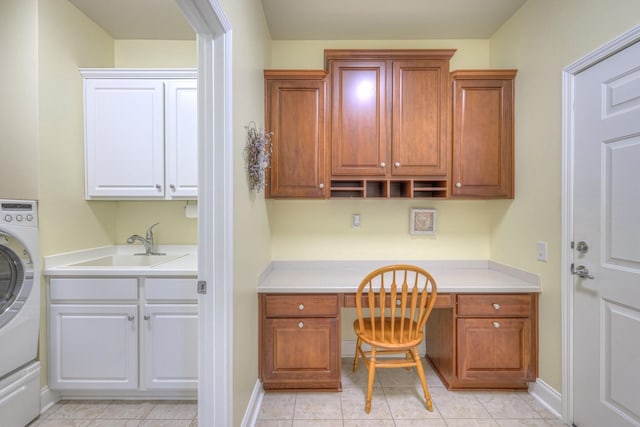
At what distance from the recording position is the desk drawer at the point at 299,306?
2.01 meters

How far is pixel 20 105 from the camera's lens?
187 cm

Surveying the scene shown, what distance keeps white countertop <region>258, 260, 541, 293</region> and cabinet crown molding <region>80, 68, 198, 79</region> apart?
1.59m

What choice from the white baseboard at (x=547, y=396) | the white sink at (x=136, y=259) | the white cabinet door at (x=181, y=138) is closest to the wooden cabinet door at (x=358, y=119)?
the white cabinet door at (x=181, y=138)

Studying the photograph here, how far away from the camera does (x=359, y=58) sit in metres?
2.21

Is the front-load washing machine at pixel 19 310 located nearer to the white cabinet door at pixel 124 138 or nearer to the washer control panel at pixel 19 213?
the washer control panel at pixel 19 213

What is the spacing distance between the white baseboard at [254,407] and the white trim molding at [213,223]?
14.7 inches

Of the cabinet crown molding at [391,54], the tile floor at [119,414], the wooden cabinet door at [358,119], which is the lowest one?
the tile floor at [119,414]

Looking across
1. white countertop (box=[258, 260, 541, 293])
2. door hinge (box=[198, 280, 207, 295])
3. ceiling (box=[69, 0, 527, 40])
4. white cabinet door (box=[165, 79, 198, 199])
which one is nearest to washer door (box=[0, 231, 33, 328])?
white cabinet door (box=[165, 79, 198, 199])

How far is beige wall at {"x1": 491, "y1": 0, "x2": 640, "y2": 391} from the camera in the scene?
169 cm

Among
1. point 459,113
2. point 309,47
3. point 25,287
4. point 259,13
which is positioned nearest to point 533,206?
point 459,113

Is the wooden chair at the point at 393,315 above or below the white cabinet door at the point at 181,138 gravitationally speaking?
below

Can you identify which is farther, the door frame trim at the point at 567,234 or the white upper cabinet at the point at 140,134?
the white upper cabinet at the point at 140,134

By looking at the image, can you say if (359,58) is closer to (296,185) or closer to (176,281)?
(296,185)

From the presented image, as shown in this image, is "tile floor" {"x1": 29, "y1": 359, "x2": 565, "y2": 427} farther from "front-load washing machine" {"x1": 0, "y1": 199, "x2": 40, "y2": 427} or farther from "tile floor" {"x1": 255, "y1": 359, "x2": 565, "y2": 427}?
"front-load washing machine" {"x1": 0, "y1": 199, "x2": 40, "y2": 427}
